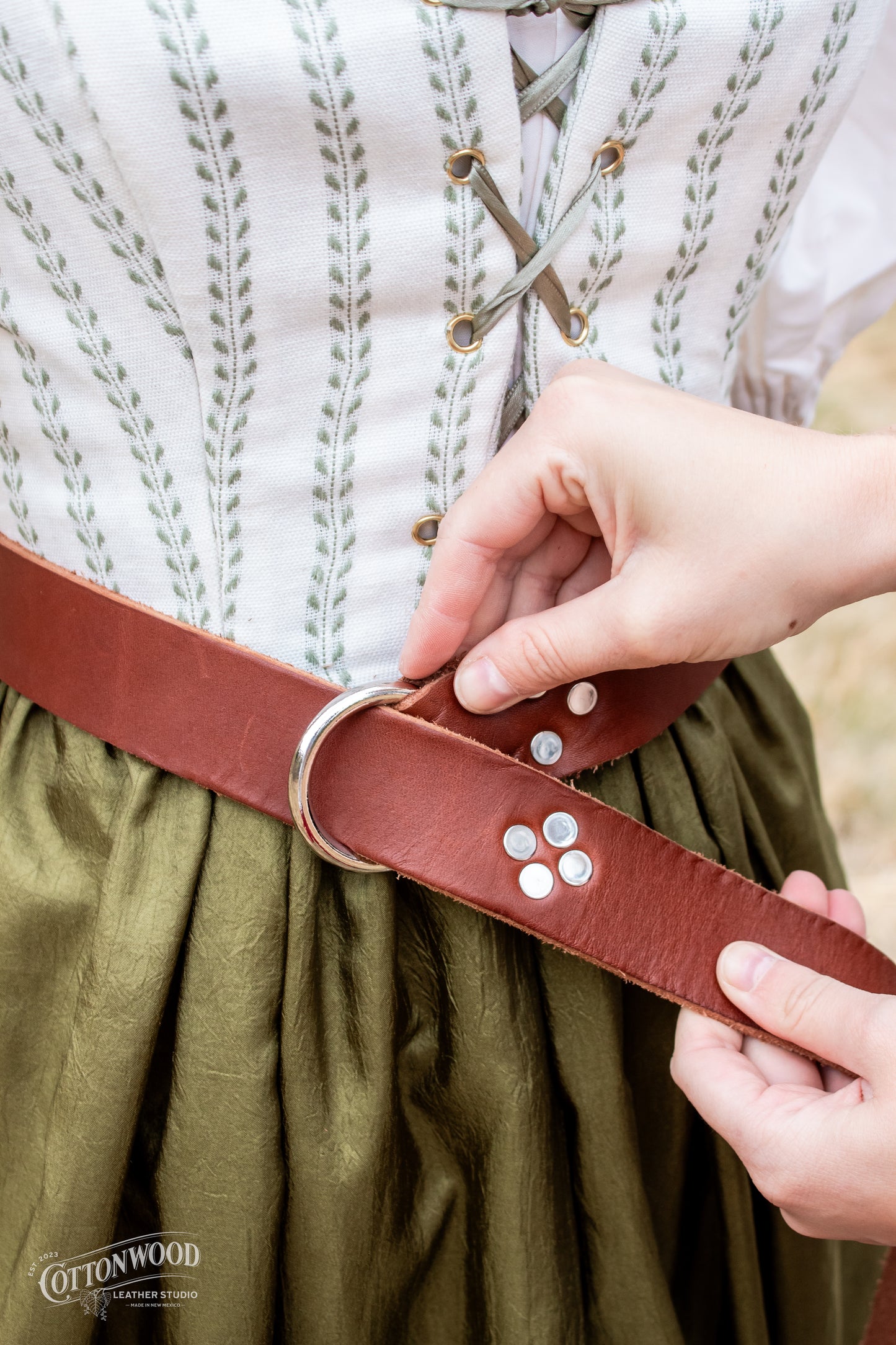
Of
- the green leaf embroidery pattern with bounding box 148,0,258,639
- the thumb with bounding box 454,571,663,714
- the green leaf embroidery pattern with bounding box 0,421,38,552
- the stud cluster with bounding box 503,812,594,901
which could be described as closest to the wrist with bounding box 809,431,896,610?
the thumb with bounding box 454,571,663,714

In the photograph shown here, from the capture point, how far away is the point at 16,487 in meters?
0.63

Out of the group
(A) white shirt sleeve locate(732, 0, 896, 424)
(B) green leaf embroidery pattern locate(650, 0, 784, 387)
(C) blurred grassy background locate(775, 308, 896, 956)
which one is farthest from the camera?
(C) blurred grassy background locate(775, 308, 896, 956)

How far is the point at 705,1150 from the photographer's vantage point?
82cm

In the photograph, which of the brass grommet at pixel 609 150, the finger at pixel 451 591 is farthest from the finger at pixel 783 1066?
the brass grommet at pixel 609 150

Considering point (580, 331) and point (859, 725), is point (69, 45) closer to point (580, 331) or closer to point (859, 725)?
point (580, 331)

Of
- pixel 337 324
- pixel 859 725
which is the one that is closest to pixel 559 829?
pixel 337 324

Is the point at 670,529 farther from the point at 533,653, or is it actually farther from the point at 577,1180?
the point at 577,1180

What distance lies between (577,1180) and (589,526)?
1.54 feet

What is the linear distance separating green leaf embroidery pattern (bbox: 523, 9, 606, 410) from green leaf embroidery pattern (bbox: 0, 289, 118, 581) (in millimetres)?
281

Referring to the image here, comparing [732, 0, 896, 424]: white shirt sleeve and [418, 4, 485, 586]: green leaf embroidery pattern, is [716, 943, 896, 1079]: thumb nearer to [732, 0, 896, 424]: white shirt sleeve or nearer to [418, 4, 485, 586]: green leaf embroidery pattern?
[418, 4, 485, 586]: green leaf embroidery pattern

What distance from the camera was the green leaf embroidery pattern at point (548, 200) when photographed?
55cm

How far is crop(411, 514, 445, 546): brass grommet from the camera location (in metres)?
0.63

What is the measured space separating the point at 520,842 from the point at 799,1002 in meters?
0.22

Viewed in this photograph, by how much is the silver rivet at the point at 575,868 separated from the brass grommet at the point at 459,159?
1.31 feet
